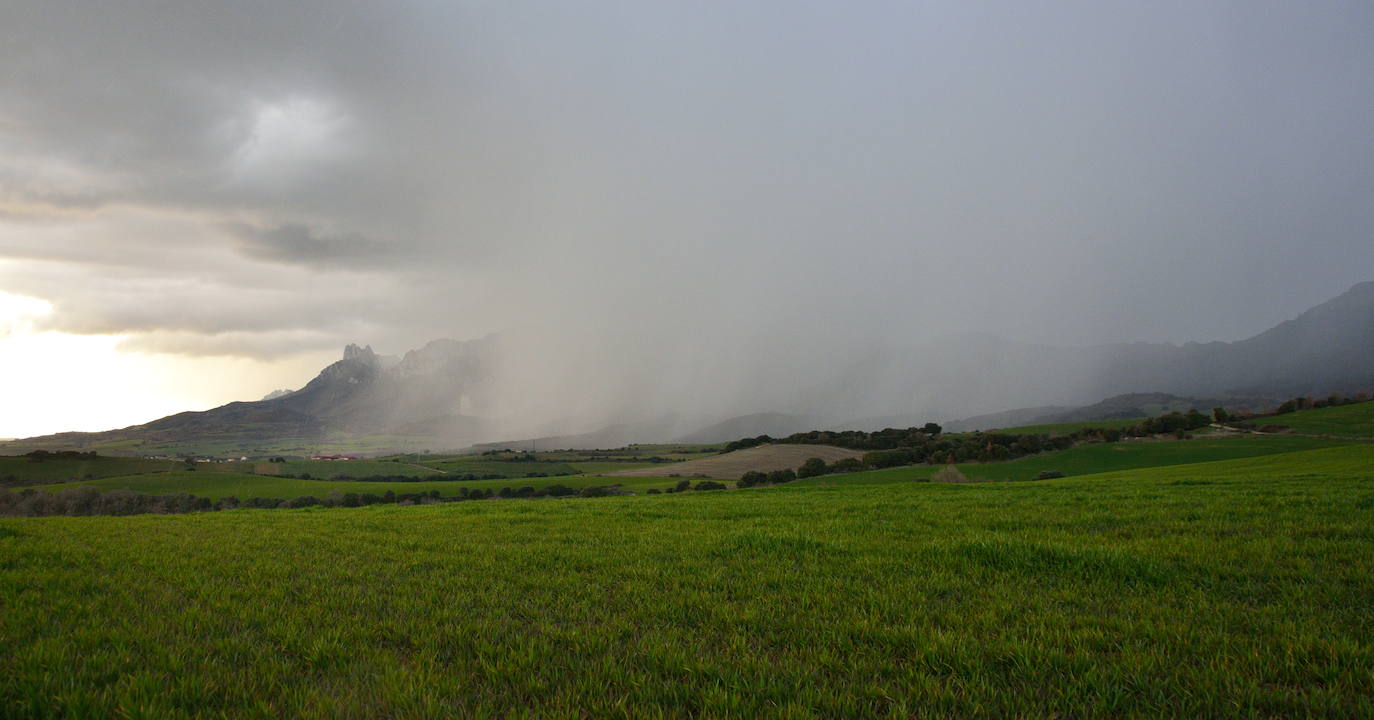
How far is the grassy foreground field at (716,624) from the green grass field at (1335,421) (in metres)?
96.6

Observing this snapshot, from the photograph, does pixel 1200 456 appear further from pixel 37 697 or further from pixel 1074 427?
pixel 37 697

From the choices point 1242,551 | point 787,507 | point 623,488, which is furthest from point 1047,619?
point 623,488

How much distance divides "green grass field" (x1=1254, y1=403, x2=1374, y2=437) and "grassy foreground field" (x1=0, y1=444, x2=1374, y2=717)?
96.6 metres

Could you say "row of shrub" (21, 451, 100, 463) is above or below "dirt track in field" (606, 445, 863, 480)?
above

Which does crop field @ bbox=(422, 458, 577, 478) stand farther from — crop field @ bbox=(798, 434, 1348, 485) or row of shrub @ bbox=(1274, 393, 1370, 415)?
row of shrub @ bbox=(1274, 393, 1370, 415)

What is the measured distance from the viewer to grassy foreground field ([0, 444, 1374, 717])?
4578 mm

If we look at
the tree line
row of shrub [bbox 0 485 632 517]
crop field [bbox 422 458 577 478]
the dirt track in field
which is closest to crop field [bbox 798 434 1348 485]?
the tree line

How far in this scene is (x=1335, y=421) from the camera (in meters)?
80.7

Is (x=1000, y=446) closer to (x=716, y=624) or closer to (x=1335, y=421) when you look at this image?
(x=1335, y=421)

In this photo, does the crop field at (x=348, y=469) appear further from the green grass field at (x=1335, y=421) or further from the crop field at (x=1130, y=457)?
the green grass field at (x=1335, y=421)

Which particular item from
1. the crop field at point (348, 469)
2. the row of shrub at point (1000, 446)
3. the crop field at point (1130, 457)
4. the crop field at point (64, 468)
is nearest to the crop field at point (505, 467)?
the crop field at point (348, 469)

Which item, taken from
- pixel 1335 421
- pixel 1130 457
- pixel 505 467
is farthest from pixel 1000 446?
pixel 505 467

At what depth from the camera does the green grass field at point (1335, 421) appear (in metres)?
75.2

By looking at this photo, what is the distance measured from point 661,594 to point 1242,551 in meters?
9.06
